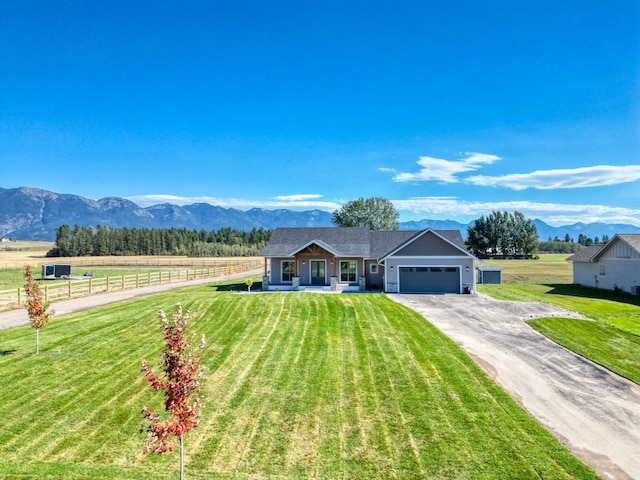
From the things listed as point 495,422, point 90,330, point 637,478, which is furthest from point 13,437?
point 637,478

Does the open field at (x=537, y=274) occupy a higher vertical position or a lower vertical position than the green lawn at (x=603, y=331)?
higher

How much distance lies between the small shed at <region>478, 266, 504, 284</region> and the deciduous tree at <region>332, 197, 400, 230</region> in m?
38.1

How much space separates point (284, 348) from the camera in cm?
1370

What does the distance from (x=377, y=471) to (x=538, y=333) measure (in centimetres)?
1268

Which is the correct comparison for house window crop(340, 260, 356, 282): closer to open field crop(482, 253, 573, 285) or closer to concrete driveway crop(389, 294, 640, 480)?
concrete driveway crop(389, 294, 640, 480)

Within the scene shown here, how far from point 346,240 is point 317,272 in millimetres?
3795

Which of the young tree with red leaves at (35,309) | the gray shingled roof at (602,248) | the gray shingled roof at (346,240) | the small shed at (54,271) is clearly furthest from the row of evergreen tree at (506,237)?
the young tree with red leaves at (35,309)

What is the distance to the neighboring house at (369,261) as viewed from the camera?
2823 centimetres

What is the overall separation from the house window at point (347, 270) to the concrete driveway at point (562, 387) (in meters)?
11.7

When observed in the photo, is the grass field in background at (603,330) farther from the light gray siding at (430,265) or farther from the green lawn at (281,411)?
the green lawn at (281,411)

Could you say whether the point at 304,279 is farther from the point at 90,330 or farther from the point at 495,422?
the point at 495,422

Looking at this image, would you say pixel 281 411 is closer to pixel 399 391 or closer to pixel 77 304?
pixel 399 391

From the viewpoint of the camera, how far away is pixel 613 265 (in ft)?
106

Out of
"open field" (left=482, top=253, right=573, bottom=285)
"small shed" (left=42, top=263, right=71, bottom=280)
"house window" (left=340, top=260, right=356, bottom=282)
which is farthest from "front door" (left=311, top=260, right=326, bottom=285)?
"small shed" (left=42, top=263, right=71, bottom=280)
